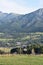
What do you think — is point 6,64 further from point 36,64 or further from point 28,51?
point 28,51

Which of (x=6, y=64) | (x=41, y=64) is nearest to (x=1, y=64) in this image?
(x=6, y=64)

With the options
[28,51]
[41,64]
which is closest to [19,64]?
[41,64]

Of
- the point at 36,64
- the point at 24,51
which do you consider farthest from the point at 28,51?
the point at 36,64

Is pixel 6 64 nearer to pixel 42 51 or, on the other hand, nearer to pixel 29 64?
pixel 29 64

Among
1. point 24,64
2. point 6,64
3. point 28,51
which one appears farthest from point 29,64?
point 28,51

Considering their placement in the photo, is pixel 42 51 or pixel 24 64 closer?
pixel 24 64

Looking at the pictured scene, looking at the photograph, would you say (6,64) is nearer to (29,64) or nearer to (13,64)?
(13,64)

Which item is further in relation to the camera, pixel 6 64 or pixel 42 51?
pixel 42 51
